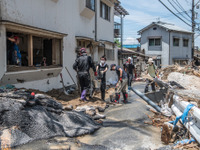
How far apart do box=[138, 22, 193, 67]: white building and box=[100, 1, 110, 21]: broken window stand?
16.7 m

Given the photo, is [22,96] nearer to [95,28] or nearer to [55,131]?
[55,131]

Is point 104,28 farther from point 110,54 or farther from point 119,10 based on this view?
point 119,10

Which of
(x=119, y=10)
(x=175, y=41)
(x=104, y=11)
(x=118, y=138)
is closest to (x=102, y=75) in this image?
(x=118, y=138)

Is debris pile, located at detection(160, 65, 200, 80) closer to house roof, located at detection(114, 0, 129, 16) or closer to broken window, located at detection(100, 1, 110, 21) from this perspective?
broken window, located at detection(100, 1, 110, 21)

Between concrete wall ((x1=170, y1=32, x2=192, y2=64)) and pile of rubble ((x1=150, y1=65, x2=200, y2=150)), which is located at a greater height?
concrete wall ((x1=170, y1=32, x2=192, y2=64))

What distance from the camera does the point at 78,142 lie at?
13.2 ft

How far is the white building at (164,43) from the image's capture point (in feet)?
102

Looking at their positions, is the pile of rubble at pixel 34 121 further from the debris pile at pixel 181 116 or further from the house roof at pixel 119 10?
the house roof at pixel 119 10

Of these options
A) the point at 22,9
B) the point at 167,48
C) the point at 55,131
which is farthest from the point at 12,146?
the point at 167,48

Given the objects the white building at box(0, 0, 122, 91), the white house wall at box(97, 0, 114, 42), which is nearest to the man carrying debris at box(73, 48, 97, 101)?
the white building at box(0, 0, 122, 91)

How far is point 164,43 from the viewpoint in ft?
102

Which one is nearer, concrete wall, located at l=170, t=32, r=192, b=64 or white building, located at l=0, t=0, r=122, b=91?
white building, located at l=0, t=0, r=122, b=91

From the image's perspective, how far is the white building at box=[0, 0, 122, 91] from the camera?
246 inches

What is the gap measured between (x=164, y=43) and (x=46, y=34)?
86.6 ft
